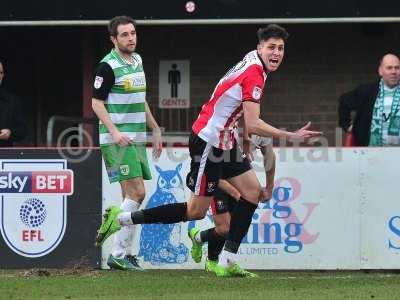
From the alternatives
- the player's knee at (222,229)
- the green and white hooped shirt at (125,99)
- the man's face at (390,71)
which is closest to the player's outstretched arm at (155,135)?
the green and white hooped shirt at (125,99)

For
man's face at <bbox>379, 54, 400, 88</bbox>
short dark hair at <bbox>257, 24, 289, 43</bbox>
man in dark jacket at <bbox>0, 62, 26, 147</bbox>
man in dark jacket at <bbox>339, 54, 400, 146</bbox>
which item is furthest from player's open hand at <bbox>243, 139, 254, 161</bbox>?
man in dark jacket at <bbox>0, 62, 26, 147</bbox>

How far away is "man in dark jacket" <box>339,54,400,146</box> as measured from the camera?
1128 centimetres

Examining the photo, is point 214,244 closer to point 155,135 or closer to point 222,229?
point 222,229

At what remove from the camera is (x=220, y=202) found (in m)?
10.0

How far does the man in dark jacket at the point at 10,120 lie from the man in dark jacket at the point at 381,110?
10.9ft

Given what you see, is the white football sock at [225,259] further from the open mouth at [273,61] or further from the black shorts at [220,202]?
the open mouth at [273,61]

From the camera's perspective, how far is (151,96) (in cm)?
1523

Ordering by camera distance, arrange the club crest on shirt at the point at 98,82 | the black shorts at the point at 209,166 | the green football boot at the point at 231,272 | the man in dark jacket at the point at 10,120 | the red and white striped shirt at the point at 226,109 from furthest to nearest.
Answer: the man in dark jacket at the point at 10,120 → the club crest on shirt at the point at 98,82 → the green football boot at the point at 231,272 → the black shorts at the point at 209,166 → the red and white striped shirt at the point at 226,109

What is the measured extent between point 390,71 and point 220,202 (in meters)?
2.39

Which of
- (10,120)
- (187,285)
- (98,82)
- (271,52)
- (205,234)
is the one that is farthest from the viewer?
(10,120)

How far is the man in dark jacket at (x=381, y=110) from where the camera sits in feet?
37.0

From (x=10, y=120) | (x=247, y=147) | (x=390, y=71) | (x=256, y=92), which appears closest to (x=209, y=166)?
(x=247, y=147)

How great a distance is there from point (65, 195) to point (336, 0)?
4.12m

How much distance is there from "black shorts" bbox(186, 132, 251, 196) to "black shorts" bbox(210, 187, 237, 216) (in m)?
0.45
